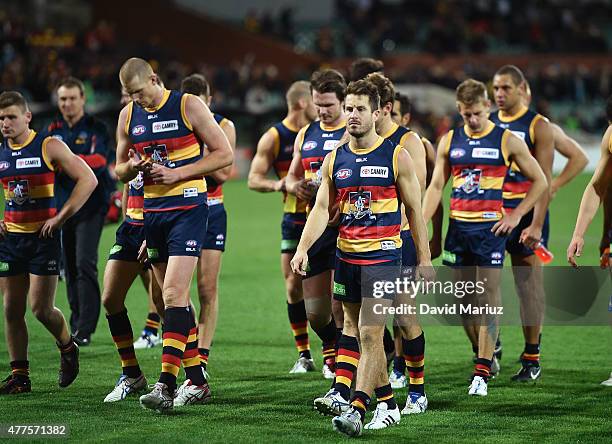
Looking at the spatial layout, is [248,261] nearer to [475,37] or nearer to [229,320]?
[229,320]

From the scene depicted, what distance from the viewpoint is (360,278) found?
6871mm

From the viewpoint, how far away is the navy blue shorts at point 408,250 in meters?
7.57

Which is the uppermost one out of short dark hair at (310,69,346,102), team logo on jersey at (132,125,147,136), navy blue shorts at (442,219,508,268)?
short dark hair at (310,69,346,102)

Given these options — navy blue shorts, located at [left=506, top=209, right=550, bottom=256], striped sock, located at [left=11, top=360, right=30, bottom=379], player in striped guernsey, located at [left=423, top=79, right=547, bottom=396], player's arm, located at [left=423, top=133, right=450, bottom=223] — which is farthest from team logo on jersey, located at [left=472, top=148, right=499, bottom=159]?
striped sock, located at [left=11, top=360, right=30, bottom=379]

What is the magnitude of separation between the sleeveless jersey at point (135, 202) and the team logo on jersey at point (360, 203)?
1.87 meters

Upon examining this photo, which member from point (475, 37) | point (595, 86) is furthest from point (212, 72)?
point (595, 86)

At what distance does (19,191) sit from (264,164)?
211 centimetres

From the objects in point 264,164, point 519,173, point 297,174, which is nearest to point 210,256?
point 264,164

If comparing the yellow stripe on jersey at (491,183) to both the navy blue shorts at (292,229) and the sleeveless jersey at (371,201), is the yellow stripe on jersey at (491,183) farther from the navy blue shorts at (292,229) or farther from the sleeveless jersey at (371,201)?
the sleeveless jersey at (371,201)

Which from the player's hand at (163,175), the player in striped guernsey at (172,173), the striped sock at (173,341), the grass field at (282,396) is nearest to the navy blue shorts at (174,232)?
the player in striped guernsey at (172,173)

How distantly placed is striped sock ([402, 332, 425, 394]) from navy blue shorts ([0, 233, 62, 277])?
273 centimetres

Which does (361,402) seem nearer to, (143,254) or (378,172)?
(378,172)

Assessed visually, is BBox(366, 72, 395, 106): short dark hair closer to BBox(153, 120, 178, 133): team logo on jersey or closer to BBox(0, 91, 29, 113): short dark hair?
BBox(153, 120, 178, 133): team logo on jersey

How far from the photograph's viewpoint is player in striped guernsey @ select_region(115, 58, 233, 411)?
7340 millimetres
